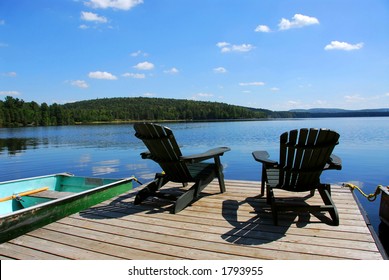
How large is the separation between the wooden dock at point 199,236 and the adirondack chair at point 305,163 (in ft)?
0.57

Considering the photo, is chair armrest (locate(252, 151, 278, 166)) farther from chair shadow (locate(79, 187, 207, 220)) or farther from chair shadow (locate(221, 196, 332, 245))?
chair shadow (locate(79, 187, 207, 220))

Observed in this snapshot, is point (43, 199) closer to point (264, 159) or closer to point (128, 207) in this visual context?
point (128, 207)

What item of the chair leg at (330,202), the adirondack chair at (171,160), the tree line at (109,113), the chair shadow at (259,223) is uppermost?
the tree line at (109,113)

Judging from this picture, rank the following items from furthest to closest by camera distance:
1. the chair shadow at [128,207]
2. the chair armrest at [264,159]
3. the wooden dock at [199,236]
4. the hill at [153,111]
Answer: the hill at [153,111] → the chair shadow at [128,207] → the chair armrest at [264,159] → the wooden dock at [199,236]

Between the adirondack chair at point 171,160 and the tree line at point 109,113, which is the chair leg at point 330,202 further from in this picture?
the tree line at point 109,113

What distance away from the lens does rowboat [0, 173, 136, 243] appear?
9.33 feet

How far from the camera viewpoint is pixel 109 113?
90.6 meters

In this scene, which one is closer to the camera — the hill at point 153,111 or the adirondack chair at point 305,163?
the adirondack chair at point 305,163

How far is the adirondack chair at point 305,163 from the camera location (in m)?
2.91

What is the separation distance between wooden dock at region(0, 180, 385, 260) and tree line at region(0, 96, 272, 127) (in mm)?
81410

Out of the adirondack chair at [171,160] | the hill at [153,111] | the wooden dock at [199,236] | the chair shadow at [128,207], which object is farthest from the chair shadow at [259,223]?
the hill at [153,111]

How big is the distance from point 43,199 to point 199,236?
9.59 feet

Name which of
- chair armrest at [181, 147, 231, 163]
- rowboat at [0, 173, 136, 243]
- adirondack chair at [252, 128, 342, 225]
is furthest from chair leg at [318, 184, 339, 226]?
rowboat at [0, 173, 136, 243]

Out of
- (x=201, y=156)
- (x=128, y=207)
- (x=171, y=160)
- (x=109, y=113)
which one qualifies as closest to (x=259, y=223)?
(x=201, y=156)
